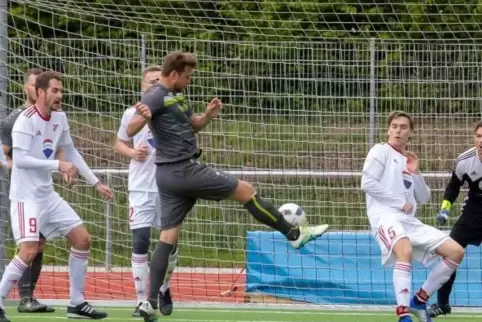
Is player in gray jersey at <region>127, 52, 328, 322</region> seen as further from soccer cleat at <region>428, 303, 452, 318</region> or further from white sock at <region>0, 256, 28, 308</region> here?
soccer cleat at <region>428, 303, 452, 318</region>

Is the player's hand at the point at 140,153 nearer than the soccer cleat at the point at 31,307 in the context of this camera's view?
Yes

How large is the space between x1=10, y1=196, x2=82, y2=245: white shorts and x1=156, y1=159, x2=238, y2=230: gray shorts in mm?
1110

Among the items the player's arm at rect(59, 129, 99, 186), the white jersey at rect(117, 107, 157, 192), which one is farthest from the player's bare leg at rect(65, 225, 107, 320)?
the white jersey at rect(117, 107, 157, 192)

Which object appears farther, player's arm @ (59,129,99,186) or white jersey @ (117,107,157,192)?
white jersey @ (117,107,157,192)

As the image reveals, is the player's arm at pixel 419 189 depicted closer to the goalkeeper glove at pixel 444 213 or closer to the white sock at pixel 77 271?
the goalkeeper glove at pixel 444 213

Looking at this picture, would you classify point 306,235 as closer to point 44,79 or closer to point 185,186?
point 185,186

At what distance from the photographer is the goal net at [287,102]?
41.4 feet

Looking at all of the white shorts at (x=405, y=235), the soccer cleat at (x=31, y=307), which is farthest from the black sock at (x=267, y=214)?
the soccer cleat at (x=31, y=307)

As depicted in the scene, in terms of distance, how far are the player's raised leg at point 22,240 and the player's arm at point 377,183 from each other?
2.58m

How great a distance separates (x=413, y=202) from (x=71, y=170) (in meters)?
2.69

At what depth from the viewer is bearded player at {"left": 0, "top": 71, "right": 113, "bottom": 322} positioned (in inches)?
392

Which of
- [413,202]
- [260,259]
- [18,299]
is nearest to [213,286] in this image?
[260,259]

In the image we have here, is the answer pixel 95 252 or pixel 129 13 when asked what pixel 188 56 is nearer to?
pixel 129 13

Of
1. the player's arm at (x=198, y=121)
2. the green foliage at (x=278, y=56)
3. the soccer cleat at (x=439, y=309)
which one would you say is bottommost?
the soccer cleat at (x=439, y=309)
